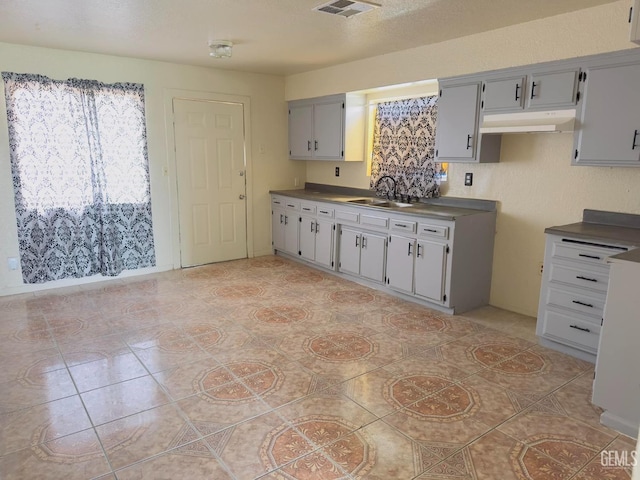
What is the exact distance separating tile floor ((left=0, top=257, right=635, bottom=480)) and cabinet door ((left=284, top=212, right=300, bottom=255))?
5.37 ft

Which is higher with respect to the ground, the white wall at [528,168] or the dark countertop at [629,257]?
the white wall at [528,168]

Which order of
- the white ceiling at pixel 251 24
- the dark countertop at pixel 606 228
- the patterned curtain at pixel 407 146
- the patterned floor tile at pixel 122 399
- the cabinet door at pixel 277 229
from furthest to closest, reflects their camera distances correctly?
1. the cabinet door at pixel 277 229
2. the patterned curtain at pixel 407 146
3. the white ceiling at pixel 251 24
4. the dark countertop at pixel 606 228
5. the patterned floor tile at pixel 122 399

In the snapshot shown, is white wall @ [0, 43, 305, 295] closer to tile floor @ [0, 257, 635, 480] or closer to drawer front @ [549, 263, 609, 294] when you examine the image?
tile floor @ [0, 257, 635, 480]

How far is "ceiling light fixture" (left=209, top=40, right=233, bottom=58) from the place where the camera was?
4188 mm

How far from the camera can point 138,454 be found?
217cm

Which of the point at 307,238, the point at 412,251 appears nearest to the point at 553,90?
the point at 412,251

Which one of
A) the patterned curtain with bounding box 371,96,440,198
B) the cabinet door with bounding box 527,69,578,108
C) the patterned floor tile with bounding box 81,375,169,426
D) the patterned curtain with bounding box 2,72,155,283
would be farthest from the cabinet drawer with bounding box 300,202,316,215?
the patterned floor tile with bounding box 81,375,169,426

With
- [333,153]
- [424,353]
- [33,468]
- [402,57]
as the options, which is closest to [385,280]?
[424,353]

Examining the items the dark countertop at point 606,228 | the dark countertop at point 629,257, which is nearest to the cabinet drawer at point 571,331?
the dark countertop at point 606,228

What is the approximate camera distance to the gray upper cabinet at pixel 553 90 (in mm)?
3342

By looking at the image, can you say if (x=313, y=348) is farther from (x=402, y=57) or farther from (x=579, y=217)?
(x=402, y=57)

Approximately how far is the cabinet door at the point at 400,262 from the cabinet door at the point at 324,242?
37.7 inches

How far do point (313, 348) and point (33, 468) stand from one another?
1.85 metres

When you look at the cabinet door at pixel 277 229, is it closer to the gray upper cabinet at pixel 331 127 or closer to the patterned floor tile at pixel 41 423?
the gray upper cabinet at pixel 331 127
